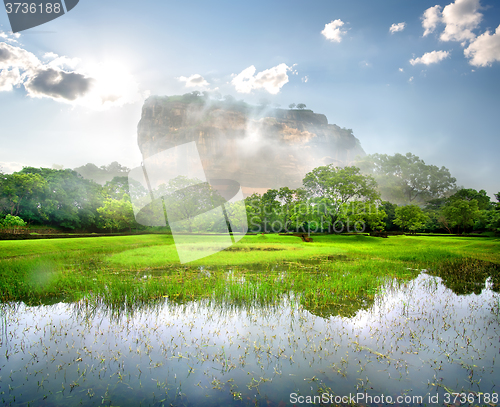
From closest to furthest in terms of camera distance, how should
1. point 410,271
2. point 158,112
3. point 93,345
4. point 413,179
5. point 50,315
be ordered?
point 93,345 < point 50,315 < point 410,271 < point 413,179 < point 158,112

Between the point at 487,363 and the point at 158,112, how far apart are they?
18764 centimetres

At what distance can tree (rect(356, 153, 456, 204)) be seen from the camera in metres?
74.6

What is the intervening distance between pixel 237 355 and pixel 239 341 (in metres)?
0.58

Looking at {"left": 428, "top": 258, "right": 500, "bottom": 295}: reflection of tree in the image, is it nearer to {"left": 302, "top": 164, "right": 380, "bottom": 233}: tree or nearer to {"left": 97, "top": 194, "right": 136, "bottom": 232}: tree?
{"left": 302, "top": 164, "right": 380, "bottom": 233}: tree

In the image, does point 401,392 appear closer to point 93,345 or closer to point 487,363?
point 487,363

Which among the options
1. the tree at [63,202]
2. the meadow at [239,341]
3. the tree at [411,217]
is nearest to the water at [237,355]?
the meadow at [239,341]

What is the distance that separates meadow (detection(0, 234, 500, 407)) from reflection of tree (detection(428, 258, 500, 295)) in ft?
1.59

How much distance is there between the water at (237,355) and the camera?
4059 millimetres

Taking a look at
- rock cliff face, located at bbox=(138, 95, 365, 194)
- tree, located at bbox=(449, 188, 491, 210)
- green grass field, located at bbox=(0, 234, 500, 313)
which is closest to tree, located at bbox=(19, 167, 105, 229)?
green grass field, located at bbox=(0, 234, 500, 313)

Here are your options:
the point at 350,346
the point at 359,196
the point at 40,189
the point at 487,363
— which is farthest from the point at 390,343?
the point at 40,189

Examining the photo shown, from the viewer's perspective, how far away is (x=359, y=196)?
4075 centimetres

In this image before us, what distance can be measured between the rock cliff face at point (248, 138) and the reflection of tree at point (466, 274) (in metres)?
127

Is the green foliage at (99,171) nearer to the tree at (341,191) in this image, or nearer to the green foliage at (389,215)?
the tree at (341,191)

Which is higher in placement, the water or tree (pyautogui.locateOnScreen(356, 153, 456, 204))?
tree (pyautogui.locateOnScreen(356, 153, 456, 204))
